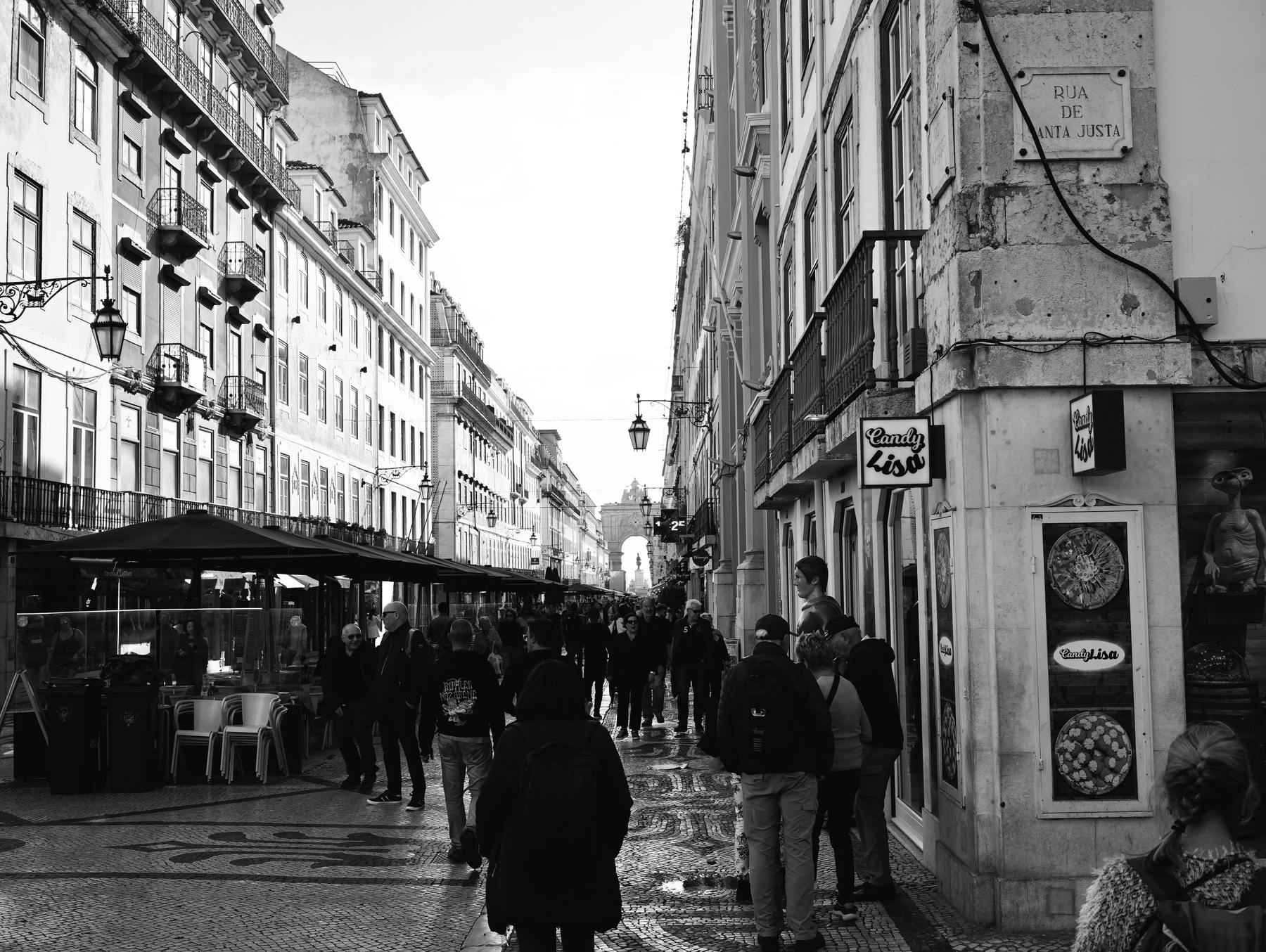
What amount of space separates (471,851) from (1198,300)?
224 inches

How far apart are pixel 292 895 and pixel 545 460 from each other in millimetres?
114224

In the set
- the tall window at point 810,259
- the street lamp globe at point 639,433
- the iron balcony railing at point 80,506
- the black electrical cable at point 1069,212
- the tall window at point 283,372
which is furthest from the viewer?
the tall window at point 283,372

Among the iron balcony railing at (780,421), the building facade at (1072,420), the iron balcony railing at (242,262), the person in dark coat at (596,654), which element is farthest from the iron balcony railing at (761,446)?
the iron balcony railing at (242,262)

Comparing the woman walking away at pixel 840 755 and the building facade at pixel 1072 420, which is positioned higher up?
the building facade at pixel 1072 420

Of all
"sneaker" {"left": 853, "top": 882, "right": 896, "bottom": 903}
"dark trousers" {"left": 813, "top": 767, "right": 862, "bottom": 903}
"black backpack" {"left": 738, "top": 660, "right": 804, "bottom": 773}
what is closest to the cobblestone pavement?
"sneaker" {"left": 853, "top": 882, "right": 896, "bottom": 903}

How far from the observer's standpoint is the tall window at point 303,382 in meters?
43.2

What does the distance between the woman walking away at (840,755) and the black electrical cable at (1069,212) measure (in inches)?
107

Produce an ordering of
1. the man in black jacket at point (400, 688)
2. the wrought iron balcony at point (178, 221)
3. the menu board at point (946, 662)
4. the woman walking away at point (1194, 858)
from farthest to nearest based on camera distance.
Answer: the wrought iron balcony at point (178, 221), the man in black jacket at point (400, 688), the menu board at point (946, 662), the woman walking away at point (1194, 858)

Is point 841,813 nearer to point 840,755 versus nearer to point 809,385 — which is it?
point 840,755

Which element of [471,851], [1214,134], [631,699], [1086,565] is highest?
[1214,134]

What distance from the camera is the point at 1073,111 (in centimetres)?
766

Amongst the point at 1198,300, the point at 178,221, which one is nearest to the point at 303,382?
the point at 178,221

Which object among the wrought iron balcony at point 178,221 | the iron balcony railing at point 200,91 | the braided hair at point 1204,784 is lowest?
the braided hair at point 1204,784

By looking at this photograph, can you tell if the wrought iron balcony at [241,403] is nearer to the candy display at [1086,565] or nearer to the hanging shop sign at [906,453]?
the hanging shop sign at [906,453]
